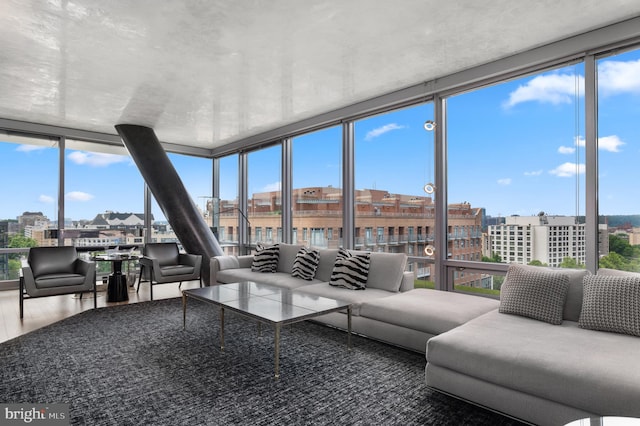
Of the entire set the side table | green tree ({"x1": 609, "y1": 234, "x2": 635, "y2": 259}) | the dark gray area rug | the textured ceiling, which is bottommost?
the dark gray area rug

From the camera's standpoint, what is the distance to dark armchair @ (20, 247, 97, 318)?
14.4 feet

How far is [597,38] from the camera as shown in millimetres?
3236

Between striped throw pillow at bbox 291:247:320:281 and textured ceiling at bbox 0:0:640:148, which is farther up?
textured ceiling at bbox 0:0:640:148

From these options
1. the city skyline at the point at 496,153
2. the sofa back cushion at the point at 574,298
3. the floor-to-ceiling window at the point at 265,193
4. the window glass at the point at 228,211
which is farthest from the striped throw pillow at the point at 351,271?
the window glass at the point at 228,211

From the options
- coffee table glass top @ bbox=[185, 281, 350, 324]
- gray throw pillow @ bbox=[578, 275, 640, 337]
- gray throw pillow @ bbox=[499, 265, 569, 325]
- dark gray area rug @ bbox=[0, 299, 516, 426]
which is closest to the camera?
dark gray area rug @ bbox=[0, 299, 516, 426]

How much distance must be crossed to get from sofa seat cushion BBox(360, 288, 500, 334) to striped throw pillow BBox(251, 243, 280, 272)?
2.13m

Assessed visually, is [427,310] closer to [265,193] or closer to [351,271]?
[351,271]

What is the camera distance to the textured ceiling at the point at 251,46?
2895 millimetres

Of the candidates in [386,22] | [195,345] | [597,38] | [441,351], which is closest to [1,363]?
[195,345]

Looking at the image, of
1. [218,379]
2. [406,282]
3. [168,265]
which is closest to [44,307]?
[168,265]

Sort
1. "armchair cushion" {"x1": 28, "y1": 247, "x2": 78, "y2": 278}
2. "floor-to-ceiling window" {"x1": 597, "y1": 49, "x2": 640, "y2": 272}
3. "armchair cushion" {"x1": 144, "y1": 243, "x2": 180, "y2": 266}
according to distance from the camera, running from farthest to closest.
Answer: "armchair cushion" {"x1": 144, "y1": 243, "x2": 180, "y2": 266} → "armchair cushion" {"x1": 28, "y1": 247, "x2": 78, "y2": 278} → "floor-to-ceiling window" {"x1": 597, "y1": 49, "x2": 640, "y2": 272}

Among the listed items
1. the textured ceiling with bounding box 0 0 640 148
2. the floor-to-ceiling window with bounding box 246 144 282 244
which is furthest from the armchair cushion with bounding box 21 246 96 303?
the floor-to-ceiling window with bounding box 246 144 282 244

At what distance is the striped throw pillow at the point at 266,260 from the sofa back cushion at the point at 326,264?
854 millimetres

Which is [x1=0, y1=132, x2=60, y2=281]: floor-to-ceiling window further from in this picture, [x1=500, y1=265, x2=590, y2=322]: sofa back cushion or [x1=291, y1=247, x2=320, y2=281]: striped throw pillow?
[x1=500, y1=265, x2=590, y2=322]: sofa back cushion
